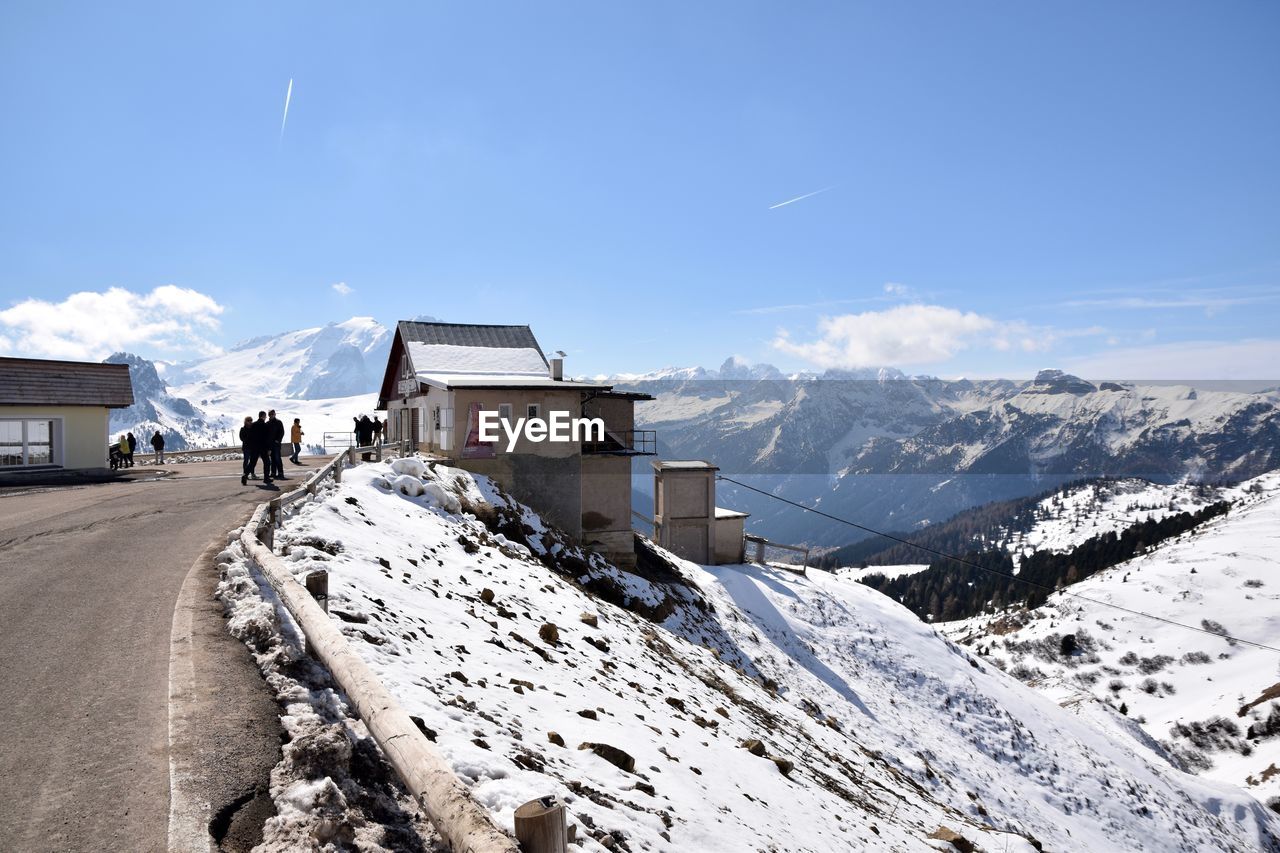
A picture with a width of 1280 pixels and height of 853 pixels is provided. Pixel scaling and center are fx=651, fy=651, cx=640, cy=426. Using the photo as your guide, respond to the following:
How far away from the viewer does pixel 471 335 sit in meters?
40.3

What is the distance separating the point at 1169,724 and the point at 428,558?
5303 inches

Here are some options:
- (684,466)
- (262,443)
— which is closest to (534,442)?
(262,443)

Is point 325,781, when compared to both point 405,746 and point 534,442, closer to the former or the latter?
point 405,746

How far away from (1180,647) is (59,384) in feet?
579

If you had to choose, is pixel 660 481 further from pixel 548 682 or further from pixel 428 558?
pixel 548 682

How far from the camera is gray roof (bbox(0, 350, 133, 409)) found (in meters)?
25.2

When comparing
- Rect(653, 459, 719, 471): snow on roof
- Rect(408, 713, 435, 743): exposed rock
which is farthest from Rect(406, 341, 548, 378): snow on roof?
Rect(408, 713, 435, 743): exposed rock

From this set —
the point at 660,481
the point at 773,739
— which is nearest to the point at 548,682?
the point at 773,739

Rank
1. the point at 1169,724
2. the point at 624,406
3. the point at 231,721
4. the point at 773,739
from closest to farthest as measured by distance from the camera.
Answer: the point at 231,721
the point at 773,739
the point at 624,406
the point at 1169,724

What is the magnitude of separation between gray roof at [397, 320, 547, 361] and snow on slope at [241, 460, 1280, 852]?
16.4 m

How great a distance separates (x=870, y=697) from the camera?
2684 cm

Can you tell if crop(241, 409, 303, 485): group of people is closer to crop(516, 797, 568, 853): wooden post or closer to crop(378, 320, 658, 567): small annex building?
crop(378, 320, 658, 567): small annex building

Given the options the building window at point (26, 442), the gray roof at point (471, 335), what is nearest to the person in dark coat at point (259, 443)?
the building window at point (26, 442)

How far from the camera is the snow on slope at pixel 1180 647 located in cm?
9700
